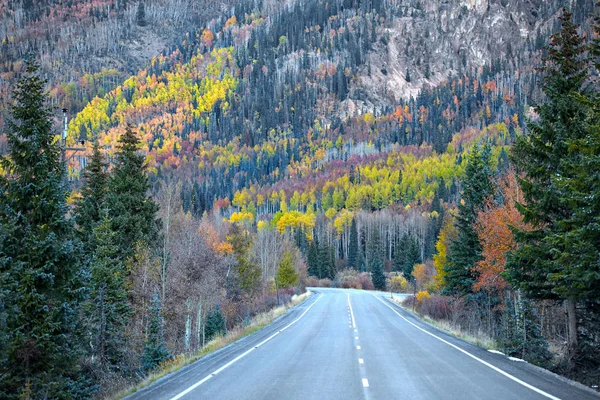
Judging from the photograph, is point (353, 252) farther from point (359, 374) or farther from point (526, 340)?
point (359, 374)

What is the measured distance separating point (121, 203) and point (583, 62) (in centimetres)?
2381

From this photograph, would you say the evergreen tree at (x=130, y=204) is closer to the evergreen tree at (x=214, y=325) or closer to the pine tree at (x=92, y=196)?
the pine tree at (x=92, y=196)

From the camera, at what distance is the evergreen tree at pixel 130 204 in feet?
97.6

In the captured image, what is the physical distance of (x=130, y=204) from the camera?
3033 centimetres

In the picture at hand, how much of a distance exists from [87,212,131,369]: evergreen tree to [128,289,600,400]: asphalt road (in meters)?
5.95

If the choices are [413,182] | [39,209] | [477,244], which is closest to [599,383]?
[39,209]

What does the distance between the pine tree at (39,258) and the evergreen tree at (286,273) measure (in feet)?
175

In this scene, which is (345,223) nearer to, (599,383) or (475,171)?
(475,171)

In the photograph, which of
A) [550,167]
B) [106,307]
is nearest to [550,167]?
[550,167]

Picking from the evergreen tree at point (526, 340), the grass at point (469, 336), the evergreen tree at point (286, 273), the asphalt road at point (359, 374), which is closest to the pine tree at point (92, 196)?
the asphalt road at point (359, 374)

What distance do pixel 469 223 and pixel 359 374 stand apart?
68.0ft

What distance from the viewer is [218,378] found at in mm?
13047

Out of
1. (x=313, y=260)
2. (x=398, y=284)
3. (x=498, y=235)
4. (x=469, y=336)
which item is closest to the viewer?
(x=469, y=336)

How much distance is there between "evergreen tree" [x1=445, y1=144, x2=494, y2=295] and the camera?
105 feet
